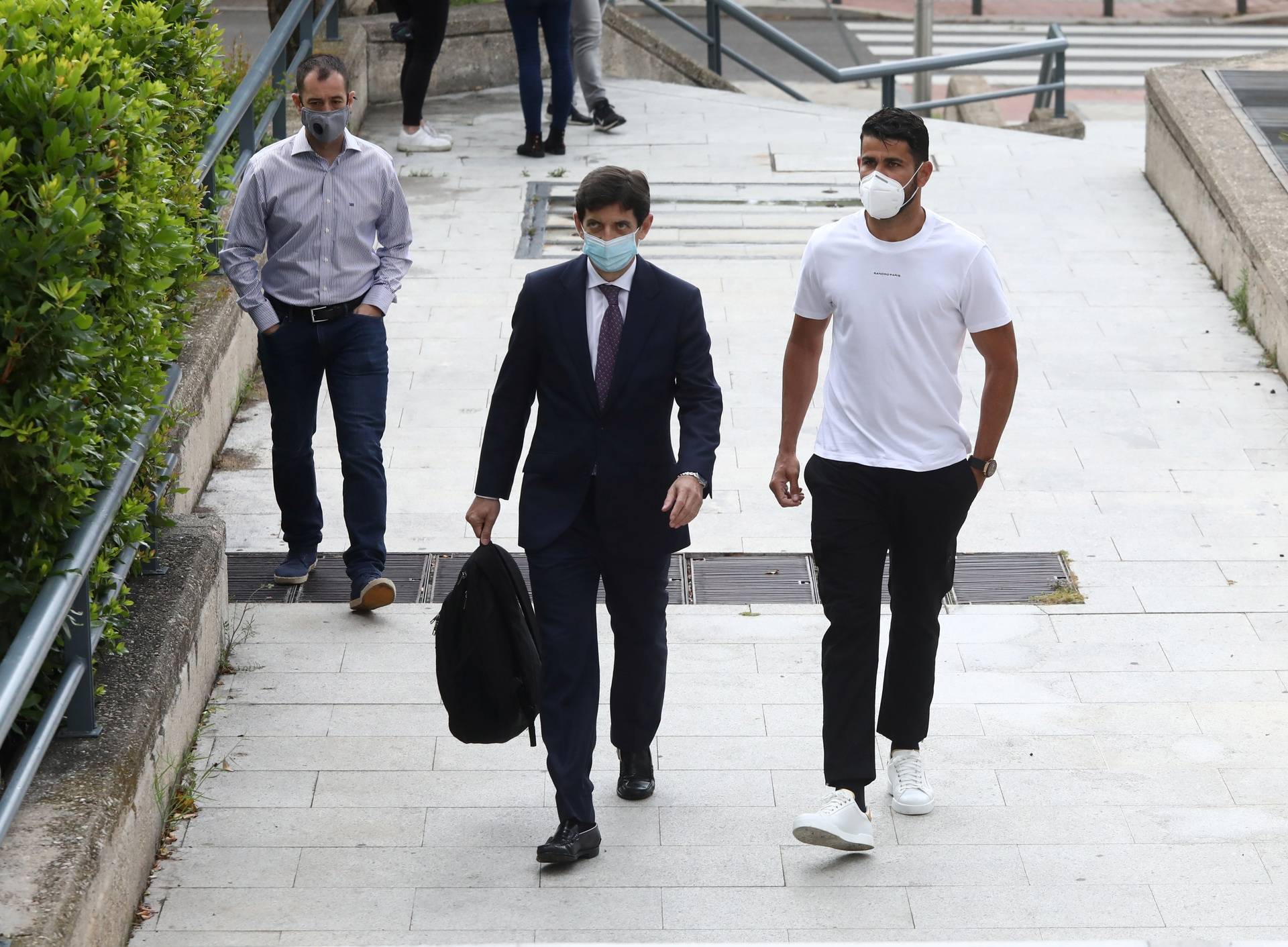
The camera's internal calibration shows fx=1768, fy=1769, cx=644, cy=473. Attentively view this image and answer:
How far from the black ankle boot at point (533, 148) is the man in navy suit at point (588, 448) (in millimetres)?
8010

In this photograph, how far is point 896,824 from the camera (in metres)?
4.89

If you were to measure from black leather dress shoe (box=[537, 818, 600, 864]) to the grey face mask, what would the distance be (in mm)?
2727

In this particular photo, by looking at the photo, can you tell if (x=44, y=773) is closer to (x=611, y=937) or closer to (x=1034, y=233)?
(x=611, y=937)

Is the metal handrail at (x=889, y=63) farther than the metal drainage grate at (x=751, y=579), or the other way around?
the metal handrail at (x=889, y=63)

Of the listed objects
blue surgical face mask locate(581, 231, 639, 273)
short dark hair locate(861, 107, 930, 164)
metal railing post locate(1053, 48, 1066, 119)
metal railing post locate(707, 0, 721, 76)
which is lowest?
metal railing post locate(1053, 48, 1066, 119)

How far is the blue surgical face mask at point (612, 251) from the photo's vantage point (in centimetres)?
446

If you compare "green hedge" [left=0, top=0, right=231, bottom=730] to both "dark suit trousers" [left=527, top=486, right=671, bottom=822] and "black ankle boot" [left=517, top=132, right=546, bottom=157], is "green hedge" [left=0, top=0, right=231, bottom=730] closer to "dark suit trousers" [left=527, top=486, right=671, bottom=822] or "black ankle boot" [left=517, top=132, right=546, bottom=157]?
"dark suit trousers" [left=527, top=486, right=671, bottom=822]

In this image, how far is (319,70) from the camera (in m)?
6.17

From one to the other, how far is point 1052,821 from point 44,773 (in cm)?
266

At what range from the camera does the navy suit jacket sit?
180 inches

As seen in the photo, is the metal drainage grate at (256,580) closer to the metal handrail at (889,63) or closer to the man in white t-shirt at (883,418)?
the man in white t-shirt at (883,418)

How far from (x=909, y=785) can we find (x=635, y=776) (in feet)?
2.53

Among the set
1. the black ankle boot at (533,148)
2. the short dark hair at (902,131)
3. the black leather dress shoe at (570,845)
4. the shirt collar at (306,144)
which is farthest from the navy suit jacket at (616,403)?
the black ankle boot at (533,148)

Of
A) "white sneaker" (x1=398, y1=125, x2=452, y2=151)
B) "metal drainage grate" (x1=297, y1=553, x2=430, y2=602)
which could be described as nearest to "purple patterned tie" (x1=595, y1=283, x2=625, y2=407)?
"metal drainage grate" (x1=297, y1=553, x2=430, y2=602)
